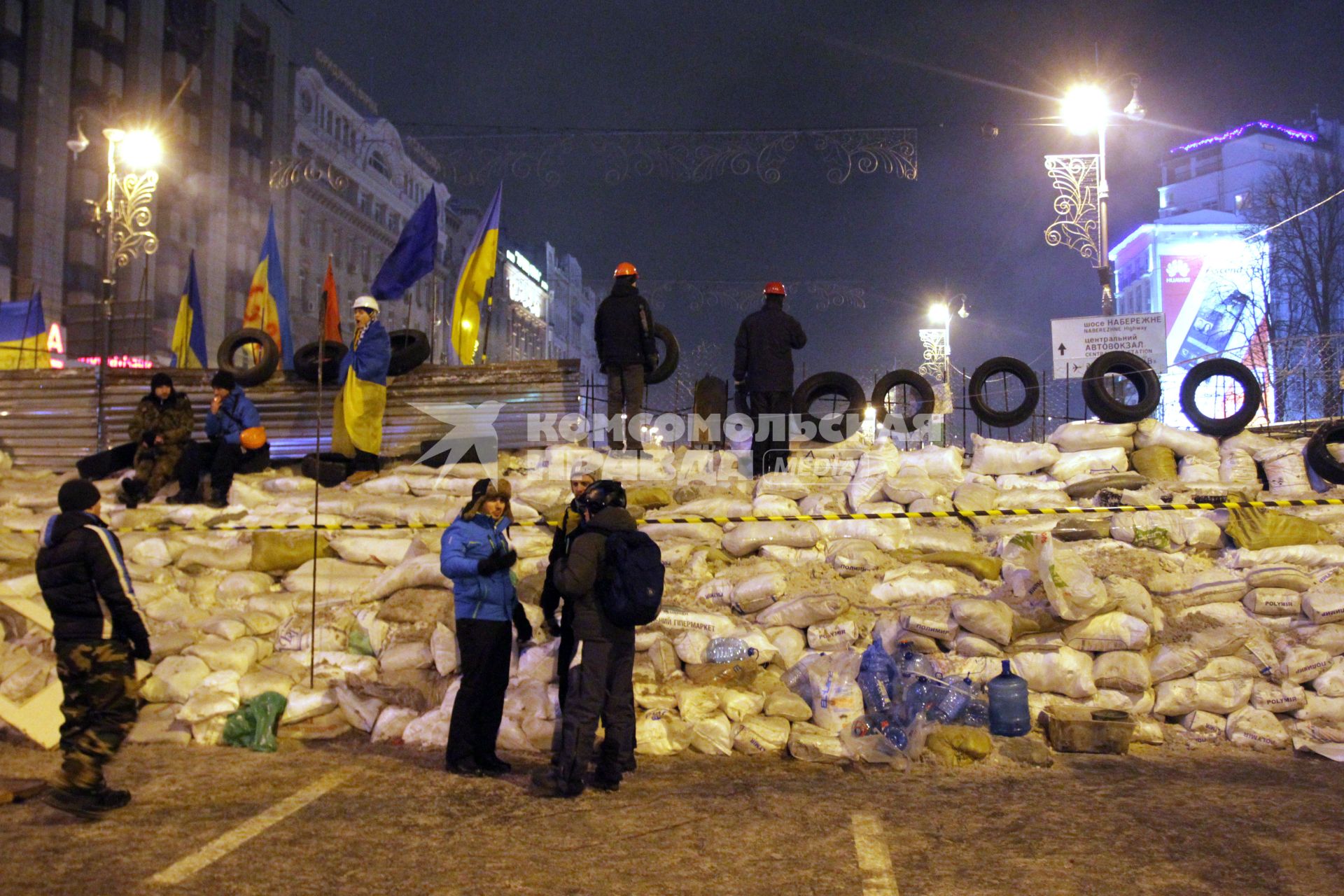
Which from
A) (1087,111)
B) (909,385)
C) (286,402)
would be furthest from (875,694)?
(1087,111)

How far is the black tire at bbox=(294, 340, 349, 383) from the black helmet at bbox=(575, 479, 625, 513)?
568 cm

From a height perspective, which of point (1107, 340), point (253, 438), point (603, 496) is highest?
point (1107, 340)

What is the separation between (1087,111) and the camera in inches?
506

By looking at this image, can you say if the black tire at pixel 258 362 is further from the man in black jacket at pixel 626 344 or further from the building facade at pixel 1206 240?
the building facade at pixel 1206 240

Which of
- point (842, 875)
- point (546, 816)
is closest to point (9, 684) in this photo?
point (546, 816)

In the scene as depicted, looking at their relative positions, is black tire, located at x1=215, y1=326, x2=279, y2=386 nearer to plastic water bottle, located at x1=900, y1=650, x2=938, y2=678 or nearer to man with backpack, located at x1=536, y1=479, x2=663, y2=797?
man with backpack, located at x1=536, y1=479, x2=663, y2=797

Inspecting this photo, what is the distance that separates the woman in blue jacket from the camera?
4840 millimetres

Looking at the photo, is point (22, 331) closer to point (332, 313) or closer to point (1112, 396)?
point (332, 313)

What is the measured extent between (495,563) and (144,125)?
31.1 meters

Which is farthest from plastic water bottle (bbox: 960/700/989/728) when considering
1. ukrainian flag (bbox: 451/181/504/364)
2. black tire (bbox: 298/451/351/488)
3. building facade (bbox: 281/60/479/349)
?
building facade (bbox: 281/60/479/349)

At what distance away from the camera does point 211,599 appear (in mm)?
6875

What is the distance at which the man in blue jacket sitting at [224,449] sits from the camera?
810 cm

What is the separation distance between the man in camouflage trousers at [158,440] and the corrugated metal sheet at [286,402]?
1390 mm

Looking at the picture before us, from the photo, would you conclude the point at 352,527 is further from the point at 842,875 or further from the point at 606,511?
the point at 842,875
